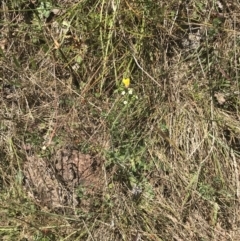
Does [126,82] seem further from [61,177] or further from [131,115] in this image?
[61,177]

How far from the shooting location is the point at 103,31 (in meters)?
3.04

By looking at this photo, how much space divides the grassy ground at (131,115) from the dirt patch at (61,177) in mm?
47

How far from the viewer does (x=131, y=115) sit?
120 inches

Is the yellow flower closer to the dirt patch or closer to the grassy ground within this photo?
the grassy ground

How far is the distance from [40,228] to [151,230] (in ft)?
2.14

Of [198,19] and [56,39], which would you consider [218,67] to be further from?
[56,39]

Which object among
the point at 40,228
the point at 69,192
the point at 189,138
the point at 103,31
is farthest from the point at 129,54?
the point at 40,228

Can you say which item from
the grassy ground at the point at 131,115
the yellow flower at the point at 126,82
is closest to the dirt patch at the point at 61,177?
the grassy ground at the point at 131,115

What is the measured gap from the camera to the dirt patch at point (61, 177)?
3.05 m

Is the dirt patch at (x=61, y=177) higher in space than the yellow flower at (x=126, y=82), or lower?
lower

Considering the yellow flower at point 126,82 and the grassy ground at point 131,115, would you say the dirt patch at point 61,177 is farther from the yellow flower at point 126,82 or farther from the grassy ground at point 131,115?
the yellow flower at point 126,82

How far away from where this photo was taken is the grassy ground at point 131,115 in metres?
3.01

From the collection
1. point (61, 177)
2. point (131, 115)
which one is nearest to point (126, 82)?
point (131, 115)

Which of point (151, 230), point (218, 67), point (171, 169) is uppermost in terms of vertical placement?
point (218, 67)
